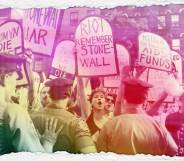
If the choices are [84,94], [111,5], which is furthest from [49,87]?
[111,5]

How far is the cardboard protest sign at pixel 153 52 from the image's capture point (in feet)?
1.86

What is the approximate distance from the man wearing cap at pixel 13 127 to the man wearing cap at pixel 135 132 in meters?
0.10

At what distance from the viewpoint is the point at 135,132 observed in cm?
56

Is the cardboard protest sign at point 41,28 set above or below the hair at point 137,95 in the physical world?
above

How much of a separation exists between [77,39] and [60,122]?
13cm

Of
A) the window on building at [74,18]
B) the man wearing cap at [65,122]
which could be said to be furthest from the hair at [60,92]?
the window on building at [74,18]

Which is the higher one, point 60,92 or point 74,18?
point 74,18

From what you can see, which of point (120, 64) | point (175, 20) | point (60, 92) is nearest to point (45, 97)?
point (60, 92)

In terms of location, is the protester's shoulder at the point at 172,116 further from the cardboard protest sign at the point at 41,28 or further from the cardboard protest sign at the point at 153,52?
the cardboard protest sign at the point at 41,28

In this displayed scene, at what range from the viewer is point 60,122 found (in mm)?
569

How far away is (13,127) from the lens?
570 mm

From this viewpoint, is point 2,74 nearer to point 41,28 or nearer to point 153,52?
point 41,28

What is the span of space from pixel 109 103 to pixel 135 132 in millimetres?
59

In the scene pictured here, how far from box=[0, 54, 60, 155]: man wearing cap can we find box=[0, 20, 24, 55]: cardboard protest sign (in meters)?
0.04
